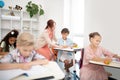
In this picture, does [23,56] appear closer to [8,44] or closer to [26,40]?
[26,40]

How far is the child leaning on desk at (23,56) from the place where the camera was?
0.87 meters

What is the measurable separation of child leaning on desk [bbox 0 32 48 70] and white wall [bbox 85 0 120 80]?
4.67ft

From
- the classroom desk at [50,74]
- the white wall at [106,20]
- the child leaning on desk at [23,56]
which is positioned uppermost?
the white wall at [106,20]

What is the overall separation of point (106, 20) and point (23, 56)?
5.67ft

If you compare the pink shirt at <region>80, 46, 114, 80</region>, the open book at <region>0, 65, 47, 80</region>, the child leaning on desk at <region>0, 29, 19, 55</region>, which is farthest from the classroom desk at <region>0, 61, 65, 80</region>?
the child leaning on desk at <region>0, 29, 19, 55</region>

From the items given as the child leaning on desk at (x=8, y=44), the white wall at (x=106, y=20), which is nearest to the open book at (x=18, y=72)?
the child leaning on desk at (x=8, y=44)

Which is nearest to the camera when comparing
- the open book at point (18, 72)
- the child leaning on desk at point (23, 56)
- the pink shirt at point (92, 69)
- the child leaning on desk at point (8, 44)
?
the open book at point (18, 72)

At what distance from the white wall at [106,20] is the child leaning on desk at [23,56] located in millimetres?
1424

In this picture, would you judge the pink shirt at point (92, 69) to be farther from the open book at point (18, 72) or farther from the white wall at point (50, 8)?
the white wall at point (50, 8)

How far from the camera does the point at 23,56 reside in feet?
3.32

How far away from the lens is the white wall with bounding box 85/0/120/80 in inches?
95.2

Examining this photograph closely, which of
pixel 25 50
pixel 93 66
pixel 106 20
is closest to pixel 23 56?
pixel 25 50

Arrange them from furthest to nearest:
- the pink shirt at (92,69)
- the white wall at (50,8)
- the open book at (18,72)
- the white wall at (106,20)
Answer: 1. the white wall at (50,8)
2. the white wall at (106,20)
3. the pink shirt at (92,69)
4. the open book at (18,72)

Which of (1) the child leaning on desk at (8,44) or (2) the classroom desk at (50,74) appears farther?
(1) the child leaning on desk at (8,44)
